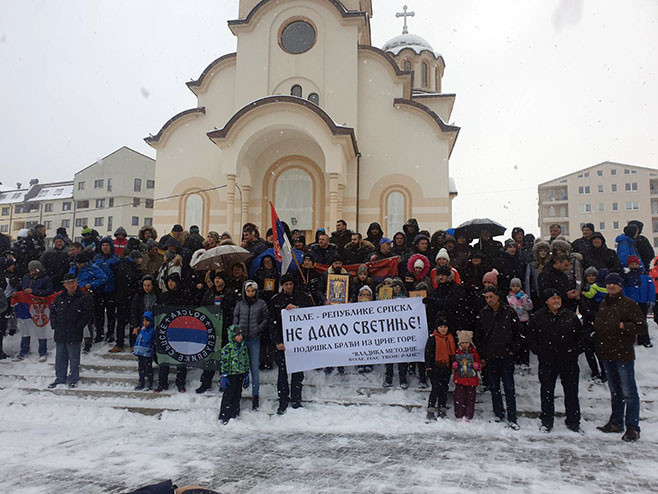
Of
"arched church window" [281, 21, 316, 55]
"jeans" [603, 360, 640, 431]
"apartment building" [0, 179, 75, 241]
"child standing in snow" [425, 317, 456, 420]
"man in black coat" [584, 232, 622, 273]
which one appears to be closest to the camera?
"jeans" [603, 360, 640, 431]

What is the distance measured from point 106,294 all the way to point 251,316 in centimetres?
384

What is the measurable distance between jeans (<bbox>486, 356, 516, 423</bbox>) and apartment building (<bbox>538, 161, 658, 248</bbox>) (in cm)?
6052

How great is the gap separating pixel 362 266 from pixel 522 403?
325 cm

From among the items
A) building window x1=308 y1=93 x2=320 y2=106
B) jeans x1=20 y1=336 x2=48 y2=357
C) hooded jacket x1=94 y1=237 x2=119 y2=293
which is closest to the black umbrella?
hooded jacket x1=94 y1=237 x2=119 y2=293

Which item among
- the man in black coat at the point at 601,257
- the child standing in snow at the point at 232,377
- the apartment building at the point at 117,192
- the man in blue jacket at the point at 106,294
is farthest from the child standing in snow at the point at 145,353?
the apartment building at the point at 117,192

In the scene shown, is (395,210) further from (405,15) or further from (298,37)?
(405,15)

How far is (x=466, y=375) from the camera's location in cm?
623

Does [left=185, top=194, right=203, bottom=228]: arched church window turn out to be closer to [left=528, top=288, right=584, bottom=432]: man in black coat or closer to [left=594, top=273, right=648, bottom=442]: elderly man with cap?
[left=528, top=288, right=584, bottom=432]: man in black coat

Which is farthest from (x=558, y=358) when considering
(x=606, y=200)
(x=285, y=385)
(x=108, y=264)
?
(x=606, y=200)

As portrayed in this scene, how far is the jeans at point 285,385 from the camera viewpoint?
22.0 ft

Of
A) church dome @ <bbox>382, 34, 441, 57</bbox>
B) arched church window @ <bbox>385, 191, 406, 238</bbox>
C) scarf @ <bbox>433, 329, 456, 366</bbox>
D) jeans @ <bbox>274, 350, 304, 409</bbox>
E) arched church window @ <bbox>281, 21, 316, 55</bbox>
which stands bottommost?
jeans @ <bbox>274, 350, 304, 409</bbox>

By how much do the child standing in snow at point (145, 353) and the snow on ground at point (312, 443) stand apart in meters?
0.26

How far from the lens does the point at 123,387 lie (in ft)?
25.2

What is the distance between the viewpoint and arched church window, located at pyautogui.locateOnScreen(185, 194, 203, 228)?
18.7 meters
